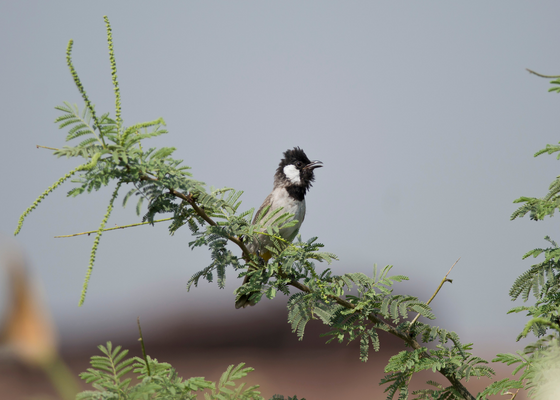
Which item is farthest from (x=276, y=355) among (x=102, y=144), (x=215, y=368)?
(x=102, y=144)

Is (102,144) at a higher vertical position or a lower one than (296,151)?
lower

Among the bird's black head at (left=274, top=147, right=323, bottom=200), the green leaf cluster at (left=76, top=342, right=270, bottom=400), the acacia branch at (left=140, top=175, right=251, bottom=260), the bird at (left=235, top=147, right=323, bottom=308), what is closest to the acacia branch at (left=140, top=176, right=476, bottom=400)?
the acacia branch at (left=140, top=175, right=251, bottom=260)

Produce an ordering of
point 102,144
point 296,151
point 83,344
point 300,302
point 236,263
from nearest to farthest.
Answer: point 102,144, point 236,263, point 300,302, point 296,151, point 83,344

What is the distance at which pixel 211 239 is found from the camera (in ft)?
7.66

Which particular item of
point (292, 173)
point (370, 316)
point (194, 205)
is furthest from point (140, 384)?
point (292, 173)

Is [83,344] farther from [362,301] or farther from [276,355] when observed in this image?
[362,301]

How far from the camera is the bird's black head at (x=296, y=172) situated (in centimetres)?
594

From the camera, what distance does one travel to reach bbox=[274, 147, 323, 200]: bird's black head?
594 cm

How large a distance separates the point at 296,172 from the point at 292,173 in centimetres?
6

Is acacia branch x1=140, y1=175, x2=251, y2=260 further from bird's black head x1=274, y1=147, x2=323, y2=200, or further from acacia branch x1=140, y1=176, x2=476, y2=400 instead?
bird's black head x1=274, y1=147, x2=323, y2=200

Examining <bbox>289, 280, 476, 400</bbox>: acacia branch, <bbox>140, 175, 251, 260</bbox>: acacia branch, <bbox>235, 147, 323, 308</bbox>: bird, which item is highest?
<bbox>235, 147, 323, 308</bbox>: bird

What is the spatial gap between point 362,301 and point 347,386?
698cm

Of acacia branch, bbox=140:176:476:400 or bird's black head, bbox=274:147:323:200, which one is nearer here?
acacia branch, bbox=140:176:476:400

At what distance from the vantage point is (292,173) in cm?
611
